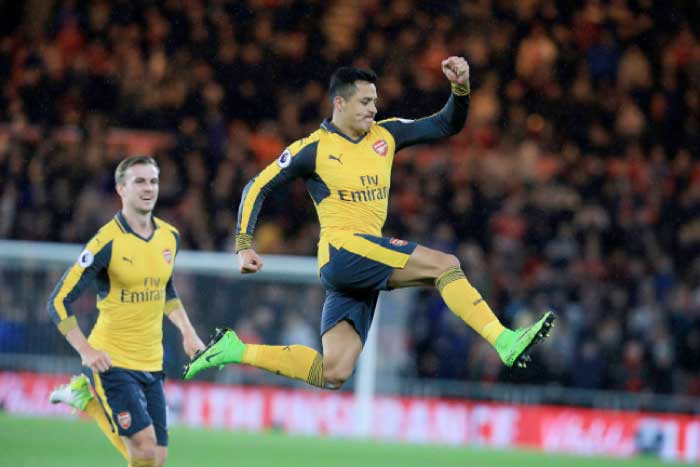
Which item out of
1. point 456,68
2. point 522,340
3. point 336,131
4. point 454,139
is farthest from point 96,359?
point 454,139

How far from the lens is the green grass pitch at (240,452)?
12.1 m

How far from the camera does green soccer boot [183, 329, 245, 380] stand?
25.9 feet

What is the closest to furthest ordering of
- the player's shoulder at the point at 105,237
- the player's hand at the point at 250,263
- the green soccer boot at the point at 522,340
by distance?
the green soccer boot at the point at 522,340 → the player's hand at the point at 250,263 → the player's shoulder at the point at 105,237

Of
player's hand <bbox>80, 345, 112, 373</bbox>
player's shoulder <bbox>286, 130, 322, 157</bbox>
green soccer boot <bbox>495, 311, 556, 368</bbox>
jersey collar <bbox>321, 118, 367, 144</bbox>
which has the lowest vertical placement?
Answer: player's hand <bbox>80, 345, 112, 373</bbox>

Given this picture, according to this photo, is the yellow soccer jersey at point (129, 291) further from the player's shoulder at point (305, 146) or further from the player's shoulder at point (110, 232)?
the player's shoulder at point (305, 146)

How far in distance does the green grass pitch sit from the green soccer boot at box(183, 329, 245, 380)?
12.6 feet

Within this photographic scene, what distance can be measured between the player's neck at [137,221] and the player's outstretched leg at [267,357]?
874mm

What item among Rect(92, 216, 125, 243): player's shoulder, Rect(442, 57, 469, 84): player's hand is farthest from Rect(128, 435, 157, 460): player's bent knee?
Rect(442, 57, 469, 84): player's hand

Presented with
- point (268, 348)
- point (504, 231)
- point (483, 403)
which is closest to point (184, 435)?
point (483, 403)

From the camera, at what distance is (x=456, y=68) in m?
7.64

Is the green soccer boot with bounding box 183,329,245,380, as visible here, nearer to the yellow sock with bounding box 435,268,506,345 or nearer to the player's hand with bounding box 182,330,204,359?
the player's hand with bounding box 182,330,204,359

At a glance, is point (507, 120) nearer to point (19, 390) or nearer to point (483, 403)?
point (483, 403)

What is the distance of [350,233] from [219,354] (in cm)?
117

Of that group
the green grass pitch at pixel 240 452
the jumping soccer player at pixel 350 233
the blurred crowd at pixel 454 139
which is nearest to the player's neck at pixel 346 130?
the jumping soccer player at pixel 350 233
